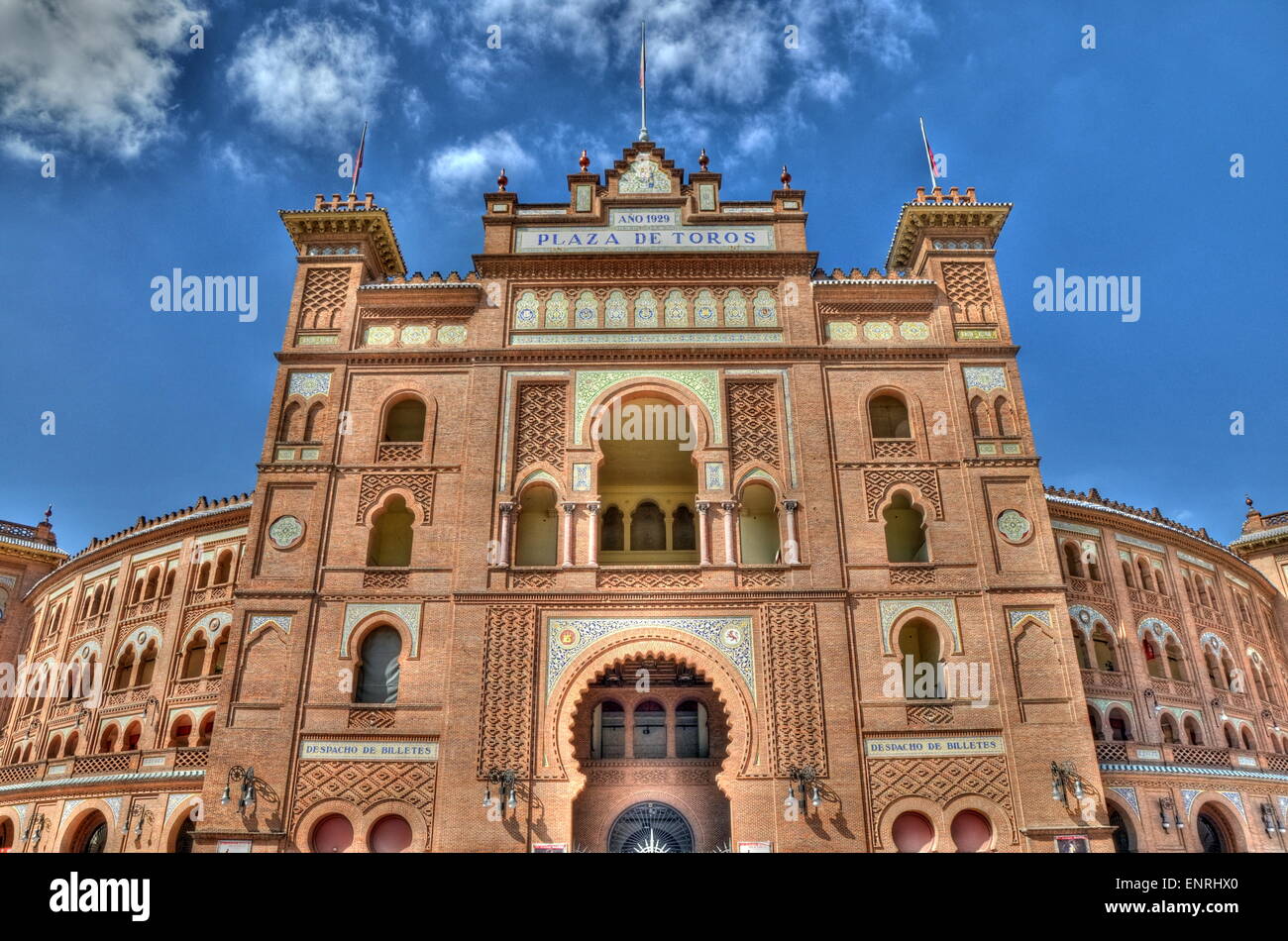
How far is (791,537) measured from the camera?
20062 mm

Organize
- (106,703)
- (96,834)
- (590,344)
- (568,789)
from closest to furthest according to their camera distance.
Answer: (568,789)
(590,344)
(96,834)
(106,703)

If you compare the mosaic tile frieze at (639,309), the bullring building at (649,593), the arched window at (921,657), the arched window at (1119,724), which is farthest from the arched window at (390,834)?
the arched window at (1119,724)

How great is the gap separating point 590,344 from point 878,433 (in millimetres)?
7629

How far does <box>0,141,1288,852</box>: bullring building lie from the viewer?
705 inches

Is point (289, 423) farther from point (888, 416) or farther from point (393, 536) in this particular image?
point (888, 416)

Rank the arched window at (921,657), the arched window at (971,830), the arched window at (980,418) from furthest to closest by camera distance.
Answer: the arched window at (980,418), the arched window at (921,657), the arched window at (971,830)

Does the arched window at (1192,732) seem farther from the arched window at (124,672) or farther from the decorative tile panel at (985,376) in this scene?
the arched window at (124,672)

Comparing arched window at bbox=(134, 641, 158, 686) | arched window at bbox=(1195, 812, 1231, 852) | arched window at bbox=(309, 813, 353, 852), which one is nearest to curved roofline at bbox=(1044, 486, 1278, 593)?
arched window at bbox=(1195, 812, 1231, 852)

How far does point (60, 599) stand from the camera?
31.4 m

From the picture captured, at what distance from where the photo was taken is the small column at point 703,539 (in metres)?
19.9

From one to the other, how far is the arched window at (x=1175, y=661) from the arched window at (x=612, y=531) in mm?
17255
